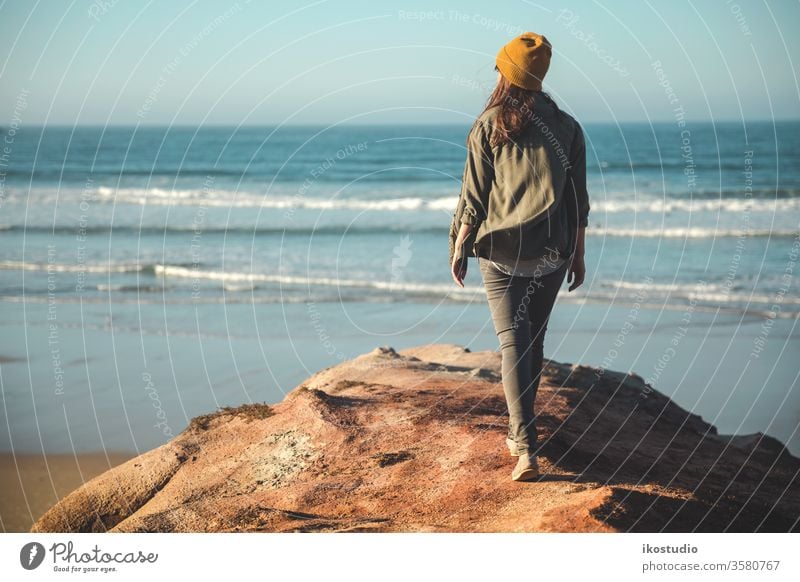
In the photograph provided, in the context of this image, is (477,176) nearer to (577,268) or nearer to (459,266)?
(459,266)

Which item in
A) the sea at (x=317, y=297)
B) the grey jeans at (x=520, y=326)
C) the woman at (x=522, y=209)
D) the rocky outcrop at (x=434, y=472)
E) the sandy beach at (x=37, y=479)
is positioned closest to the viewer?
the rocky outcrop at (x=434, y=472)

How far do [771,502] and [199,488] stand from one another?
3.78 m

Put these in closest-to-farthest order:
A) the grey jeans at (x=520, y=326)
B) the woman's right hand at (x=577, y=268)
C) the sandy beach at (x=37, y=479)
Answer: the grey jeans at (x=520, y=326) → the woman's right hand at (x=577, y=268) → the sandy beach at (x=37, y=479)

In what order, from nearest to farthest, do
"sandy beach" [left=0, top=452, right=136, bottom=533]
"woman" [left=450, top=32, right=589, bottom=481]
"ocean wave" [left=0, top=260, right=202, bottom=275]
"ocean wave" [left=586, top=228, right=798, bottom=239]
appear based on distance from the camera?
"woman" [left=450, top=32, right=589, bottom=481], "sandy beach" [left=0, top=452, right=136, bottom=533], "ocean wave" [left=0, top=260, right=202, bottom=275], "ocean wave" [left=586, top=228, right=798, bottom=239]

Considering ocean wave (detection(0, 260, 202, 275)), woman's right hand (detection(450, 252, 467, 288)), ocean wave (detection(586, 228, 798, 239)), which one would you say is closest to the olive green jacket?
woman's right hand (detection(450, 252, 467, 288))

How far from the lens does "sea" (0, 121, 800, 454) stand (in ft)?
33.6

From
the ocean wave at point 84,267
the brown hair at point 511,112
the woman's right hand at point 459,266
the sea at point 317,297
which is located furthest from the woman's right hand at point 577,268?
the ocean wave at point 84,267

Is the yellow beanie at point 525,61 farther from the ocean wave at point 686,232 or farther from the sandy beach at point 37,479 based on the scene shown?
the ocean wave at point 686,232

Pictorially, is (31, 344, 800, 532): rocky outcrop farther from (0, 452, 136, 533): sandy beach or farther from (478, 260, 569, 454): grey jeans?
(0, 452, 136, 533): sandy beach

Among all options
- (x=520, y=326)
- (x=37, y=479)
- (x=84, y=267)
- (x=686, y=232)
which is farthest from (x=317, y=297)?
(x=686, y=232)

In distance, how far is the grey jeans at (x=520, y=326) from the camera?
17.4 ft

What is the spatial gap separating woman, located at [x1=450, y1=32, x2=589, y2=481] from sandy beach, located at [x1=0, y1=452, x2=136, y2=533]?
14.7ft
